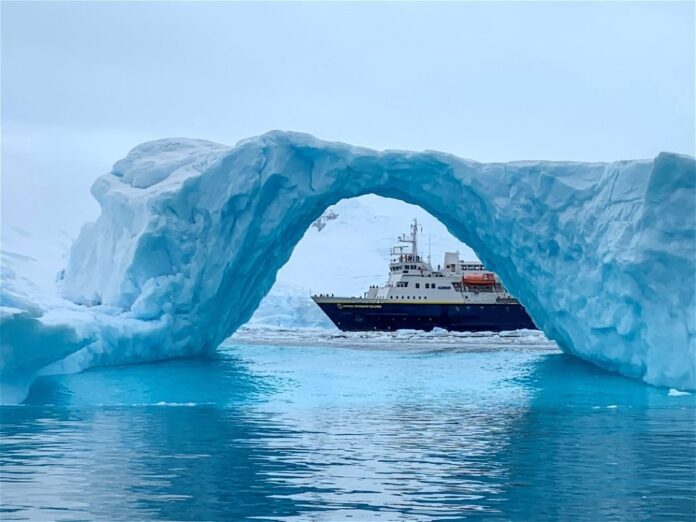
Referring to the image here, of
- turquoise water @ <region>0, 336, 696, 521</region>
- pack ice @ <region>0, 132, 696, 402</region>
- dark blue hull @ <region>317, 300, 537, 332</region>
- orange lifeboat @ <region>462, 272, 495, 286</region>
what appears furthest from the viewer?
orange lifeboat @ <region>462, 272, 495, 286</region>

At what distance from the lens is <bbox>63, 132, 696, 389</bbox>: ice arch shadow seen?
54.3ft

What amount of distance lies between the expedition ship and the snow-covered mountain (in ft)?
18.6

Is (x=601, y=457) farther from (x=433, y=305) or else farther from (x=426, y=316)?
(x=426, y=316)

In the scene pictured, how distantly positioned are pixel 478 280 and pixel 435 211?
19.1 m

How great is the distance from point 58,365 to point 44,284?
32.4ft

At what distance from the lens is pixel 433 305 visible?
131ft

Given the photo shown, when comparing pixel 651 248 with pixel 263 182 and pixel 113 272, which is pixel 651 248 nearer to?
pixel 263 182

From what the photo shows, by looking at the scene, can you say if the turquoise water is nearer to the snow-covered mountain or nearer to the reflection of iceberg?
the reflection of iceberg

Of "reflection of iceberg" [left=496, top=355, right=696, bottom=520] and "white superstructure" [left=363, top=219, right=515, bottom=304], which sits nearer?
"reflection of iceberg" [left=496, top=355, right=696, bottom=520]

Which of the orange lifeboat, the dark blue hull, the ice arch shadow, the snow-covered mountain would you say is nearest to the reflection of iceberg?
the ice arch shadow

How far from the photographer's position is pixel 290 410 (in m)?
13.3

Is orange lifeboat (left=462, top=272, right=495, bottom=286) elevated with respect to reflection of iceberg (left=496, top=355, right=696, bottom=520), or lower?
elevated

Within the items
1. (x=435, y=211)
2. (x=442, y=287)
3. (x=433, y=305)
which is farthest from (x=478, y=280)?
(x=435, y=211)

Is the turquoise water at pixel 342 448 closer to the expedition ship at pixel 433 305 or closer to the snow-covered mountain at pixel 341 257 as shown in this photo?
the expedition ship at pixel 433 305
